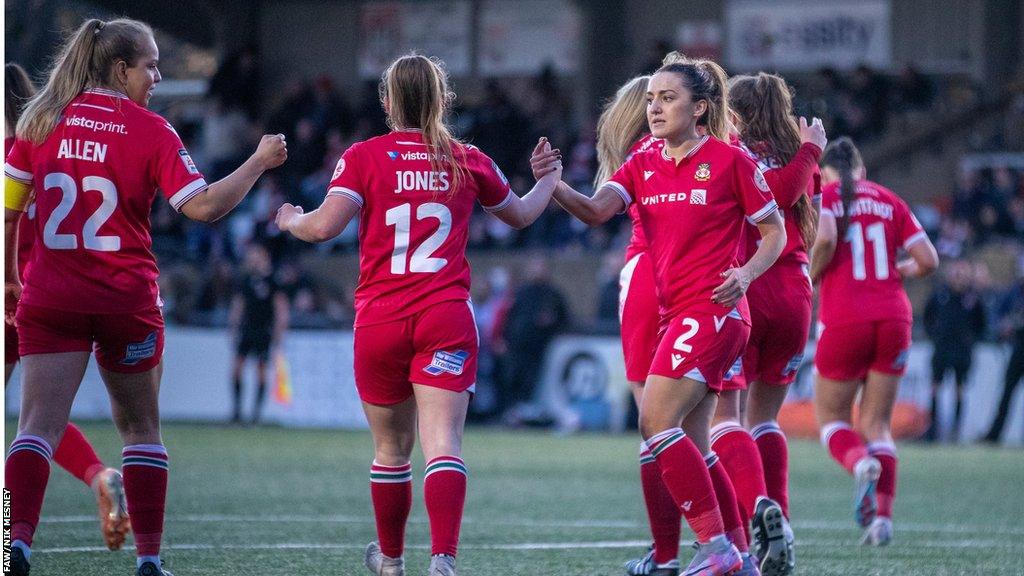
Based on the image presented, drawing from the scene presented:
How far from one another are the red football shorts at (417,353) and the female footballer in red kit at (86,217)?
70 centimetres

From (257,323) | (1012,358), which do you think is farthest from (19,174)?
(1012,358)

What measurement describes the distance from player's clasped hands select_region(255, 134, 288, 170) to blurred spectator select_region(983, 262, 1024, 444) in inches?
499

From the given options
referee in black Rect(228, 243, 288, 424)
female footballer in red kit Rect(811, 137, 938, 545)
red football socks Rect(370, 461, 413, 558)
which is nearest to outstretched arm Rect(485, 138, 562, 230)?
red football socks Rect(370, 461, 413, 558)

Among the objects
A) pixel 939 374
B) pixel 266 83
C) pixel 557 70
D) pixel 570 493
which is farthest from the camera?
pixel 266 83

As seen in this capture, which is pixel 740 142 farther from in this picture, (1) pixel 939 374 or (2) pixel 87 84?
(1) pixel 939 374

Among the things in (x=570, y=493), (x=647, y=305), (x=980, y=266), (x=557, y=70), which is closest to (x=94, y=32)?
(x=647, y=305)

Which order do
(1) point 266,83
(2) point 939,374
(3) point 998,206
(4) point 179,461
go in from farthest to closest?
(1) point 266,83, (3) point 998,206, (2) point 939,374, (4) point 179,461

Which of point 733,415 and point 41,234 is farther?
point 733,415

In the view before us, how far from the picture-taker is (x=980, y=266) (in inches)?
704

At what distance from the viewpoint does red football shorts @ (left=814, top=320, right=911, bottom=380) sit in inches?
312

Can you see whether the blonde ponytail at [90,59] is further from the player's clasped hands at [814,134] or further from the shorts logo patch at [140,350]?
the player's clasped hands at [814,134]

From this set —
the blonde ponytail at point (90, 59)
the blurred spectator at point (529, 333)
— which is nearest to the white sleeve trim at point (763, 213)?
the blonde ponytail at point (90, 59)

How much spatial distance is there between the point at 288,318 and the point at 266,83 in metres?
10.7

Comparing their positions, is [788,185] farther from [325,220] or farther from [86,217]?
[86,217]
